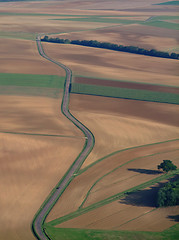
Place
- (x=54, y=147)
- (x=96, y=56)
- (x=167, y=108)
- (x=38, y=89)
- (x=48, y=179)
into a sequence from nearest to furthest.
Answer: (x=48, y=179), (x=54, y=147), (x=167, y=108), (x=38, y=89), (x=96, y=56)

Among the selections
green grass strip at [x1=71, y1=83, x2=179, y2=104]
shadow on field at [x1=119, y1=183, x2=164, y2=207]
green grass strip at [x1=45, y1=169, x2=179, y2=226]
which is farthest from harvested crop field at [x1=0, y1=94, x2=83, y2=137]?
shadow on field at [x1=119, y1=183, x2=164, y2=207]

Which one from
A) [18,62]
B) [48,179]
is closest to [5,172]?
[48,179]

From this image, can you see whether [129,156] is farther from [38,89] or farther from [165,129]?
[38,89]

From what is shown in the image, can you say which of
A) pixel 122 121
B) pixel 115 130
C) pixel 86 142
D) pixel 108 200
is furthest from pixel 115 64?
pixel 108 200

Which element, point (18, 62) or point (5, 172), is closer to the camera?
point (5, 172)

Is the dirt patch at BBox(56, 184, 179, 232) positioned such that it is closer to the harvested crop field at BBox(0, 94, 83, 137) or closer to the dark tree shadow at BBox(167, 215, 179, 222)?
the dark tree shadow at BBox(167, 215, 179, 222)

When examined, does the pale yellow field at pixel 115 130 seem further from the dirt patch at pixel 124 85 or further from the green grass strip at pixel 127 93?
the dirt patch at pixel 124 85

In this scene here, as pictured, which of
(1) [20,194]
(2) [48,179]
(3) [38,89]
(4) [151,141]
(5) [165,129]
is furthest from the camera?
(3) [38,89]
